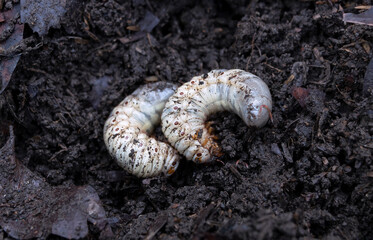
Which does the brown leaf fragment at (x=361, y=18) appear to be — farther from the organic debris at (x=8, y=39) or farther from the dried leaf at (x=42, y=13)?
the organic debris at (x=8, y=39)

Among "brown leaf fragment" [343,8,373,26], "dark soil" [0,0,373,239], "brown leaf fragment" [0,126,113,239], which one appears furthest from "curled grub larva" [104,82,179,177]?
"brown leaf fragment" [343,8,373,26]

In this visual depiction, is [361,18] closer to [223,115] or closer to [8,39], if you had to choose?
[223,115]

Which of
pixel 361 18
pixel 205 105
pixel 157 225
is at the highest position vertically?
pixel 361 18

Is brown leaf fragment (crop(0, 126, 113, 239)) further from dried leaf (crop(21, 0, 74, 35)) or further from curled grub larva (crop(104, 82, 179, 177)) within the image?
dried leaf (crop(21, 0, 74, 35))

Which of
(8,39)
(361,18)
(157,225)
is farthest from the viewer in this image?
(8,39)

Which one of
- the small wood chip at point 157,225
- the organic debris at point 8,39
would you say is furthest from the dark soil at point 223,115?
the organic debris at point 8,39

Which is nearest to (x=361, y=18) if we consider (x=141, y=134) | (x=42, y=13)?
(x=141, y=134)
